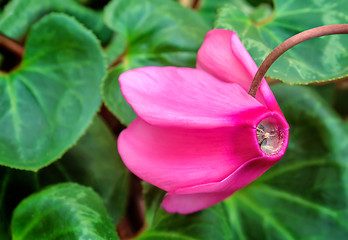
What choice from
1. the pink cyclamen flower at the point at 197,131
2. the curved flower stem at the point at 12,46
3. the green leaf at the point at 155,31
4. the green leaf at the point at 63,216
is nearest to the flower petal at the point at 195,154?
the pink cyclamen flower at the point at 197,131

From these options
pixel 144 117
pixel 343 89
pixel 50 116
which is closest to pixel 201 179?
pixel 144 117

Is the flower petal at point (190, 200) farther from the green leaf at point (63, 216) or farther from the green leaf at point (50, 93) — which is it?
the green leaf at point (50, 93)

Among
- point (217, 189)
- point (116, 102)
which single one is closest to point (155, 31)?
point (116, 102)

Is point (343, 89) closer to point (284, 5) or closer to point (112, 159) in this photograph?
point (284, 5)

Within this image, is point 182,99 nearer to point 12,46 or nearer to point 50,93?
point 50,93

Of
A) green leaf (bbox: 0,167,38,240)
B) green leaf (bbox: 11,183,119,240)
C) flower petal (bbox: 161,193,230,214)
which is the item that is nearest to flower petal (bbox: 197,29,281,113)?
flower petal (bbox: 161,193,230,214)

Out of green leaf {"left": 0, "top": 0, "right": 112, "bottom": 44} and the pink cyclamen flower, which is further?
green leaf {"left": 0, "top": 0, "right": 112, "bottom": 44}

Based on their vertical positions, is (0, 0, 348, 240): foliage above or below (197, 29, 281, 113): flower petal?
below

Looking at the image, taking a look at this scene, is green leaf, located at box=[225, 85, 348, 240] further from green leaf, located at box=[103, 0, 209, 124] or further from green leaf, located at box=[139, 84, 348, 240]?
green leaf, located at box=[103, 0, 209, 124]
